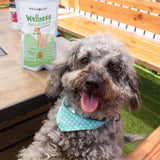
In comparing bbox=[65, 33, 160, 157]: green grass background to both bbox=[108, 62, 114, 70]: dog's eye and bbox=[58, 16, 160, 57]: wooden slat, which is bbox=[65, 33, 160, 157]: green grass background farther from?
bbox=[108, 62, 114, 70]: dog's eye

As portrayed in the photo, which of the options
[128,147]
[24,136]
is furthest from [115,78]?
[128,147]

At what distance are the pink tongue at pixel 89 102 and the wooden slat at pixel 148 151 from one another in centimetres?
35

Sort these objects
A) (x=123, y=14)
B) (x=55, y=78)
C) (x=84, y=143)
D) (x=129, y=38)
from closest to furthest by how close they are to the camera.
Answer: (x=84, y=143) → (x=55, y=78) → (x=129, y=38) → (x=123, y=14)

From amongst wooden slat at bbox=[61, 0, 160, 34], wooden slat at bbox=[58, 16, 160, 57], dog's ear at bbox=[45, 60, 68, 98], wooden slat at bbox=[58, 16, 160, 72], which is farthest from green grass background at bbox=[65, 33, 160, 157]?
dog's ear at bbox=[45, 60, 68, 98]

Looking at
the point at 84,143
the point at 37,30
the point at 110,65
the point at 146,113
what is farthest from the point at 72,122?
the point at 146,113

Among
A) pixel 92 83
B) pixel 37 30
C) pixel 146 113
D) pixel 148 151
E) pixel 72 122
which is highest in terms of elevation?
pixel 37 30

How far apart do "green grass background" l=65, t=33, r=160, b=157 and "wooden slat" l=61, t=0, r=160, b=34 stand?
0.80 meters

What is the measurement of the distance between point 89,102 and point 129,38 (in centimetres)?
178

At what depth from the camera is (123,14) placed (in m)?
3.05

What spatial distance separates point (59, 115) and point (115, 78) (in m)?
0.44

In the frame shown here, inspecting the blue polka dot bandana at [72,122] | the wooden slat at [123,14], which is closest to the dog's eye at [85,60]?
the blue polka dot bandana at [72,122]

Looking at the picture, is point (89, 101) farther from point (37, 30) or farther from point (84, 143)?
point (37, 30)

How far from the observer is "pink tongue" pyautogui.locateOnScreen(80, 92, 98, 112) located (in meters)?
1.14

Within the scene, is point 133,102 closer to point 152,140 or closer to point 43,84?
point 152,140
